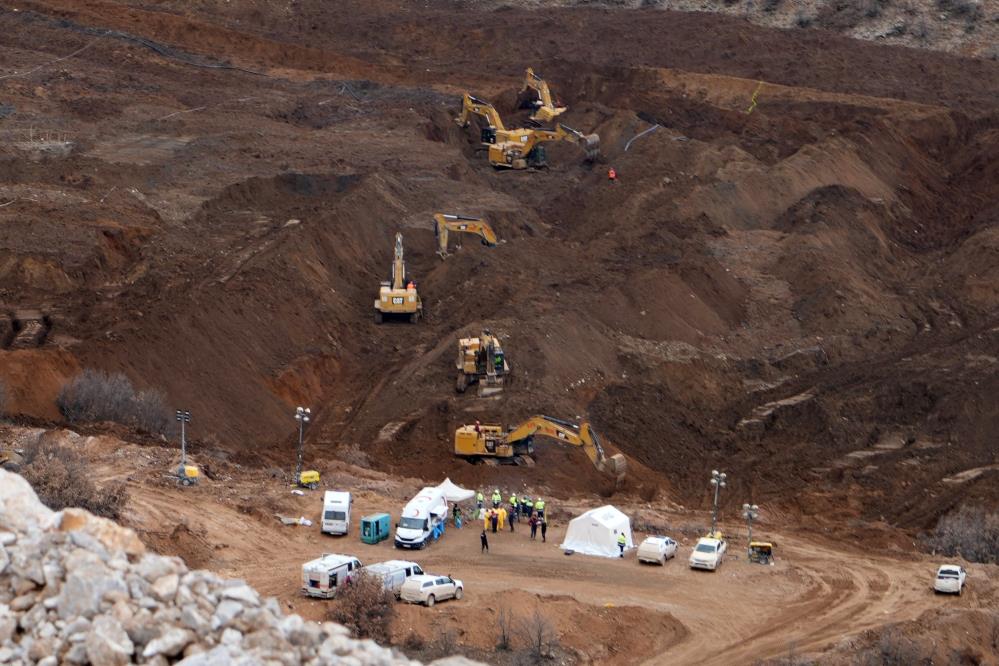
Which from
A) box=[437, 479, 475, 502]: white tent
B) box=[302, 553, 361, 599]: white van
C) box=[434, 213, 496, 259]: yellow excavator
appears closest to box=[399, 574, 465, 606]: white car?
box=[302, 553, 361, 599]: white van

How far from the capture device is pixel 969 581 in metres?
32.5

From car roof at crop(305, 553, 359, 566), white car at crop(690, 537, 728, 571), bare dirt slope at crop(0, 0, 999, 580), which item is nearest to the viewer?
car roof at crop(305, 553, 359, 566)

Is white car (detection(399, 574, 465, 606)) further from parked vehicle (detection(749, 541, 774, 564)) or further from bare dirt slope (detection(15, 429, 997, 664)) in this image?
parked vehicle (detection(749, 541, 774, 564))

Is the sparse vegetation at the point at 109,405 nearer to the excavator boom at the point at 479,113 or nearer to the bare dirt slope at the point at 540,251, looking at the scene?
the bare dirt slope at the point at 540,251

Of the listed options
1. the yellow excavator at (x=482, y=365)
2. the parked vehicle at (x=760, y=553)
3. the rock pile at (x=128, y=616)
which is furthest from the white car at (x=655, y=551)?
the rock pile at (x=128, y=616)

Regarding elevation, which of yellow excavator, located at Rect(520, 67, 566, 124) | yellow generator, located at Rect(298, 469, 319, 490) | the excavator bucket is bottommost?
yellow generator, located at Rect(298, 469, 319, 490)

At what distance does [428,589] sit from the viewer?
27.7 meters

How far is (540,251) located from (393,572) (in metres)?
31.8

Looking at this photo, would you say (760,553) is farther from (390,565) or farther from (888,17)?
(888,17)

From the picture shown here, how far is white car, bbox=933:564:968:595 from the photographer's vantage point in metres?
31.7

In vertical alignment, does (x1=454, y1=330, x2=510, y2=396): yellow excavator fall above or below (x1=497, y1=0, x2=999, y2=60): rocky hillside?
below

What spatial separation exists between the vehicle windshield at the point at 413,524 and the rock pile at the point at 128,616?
1763cm

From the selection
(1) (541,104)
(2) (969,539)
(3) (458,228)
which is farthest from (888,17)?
(2) (969,539)

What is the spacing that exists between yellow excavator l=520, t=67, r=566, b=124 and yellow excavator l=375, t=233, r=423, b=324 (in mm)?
28254
